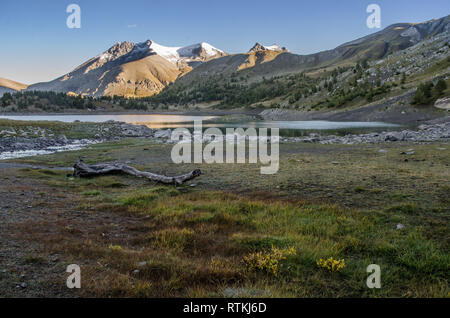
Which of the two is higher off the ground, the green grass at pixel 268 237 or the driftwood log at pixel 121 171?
the driftwood log at pixel 121 171

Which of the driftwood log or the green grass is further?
the driftwood log

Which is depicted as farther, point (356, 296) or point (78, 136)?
point (78, 136)

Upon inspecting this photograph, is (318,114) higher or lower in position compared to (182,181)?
higher

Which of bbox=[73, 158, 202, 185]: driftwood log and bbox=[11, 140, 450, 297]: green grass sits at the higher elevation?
bbox=[73, 158, 202, 185]: driftwood log

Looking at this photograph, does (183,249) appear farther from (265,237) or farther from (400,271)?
(400,271)

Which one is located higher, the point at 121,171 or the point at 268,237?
the point at 121,171

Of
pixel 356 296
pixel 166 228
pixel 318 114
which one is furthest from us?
pixel 318 114

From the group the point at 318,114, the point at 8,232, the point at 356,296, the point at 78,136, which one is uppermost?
the point at 318,114

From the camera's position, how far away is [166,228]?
806cm

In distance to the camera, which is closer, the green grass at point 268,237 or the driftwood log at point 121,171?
the green grass at point 268,237

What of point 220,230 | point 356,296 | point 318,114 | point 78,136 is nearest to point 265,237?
point 220,230

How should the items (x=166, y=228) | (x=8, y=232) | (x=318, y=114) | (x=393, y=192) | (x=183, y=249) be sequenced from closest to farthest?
(x=183, y=249), (x=8, y=232), (x=166, y=228), (x=393, y=192), (x=318, y=114)

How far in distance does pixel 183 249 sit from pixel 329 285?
3.44 meters

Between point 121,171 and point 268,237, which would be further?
point 121,171
